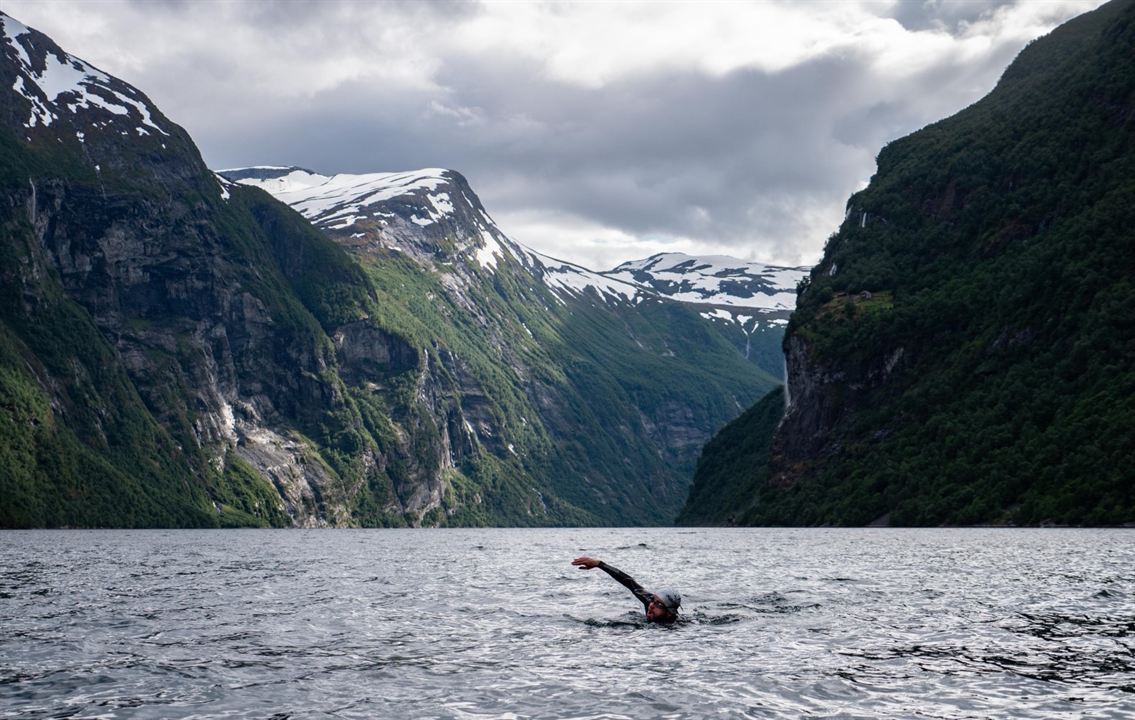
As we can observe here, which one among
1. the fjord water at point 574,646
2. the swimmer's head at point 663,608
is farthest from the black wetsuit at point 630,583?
the fjord water at point 574,646

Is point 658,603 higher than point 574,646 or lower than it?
higher

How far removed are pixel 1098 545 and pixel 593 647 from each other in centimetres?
6718

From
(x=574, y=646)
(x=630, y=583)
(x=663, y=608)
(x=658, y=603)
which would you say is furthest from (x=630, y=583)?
(x=574, y=646)

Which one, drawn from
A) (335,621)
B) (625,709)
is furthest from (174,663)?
(625,709)

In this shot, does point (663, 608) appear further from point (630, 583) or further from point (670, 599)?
point (630, 583)

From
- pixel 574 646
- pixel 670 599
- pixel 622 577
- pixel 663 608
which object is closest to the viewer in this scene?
pixel 574 646

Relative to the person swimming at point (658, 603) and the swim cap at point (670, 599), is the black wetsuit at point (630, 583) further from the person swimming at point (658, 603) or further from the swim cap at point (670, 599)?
the swim cap at point (670, 599)

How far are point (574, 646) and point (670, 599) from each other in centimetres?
823

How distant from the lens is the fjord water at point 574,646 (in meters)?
25.3

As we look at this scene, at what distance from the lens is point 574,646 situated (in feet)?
118

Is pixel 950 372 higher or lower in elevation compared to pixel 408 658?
higher

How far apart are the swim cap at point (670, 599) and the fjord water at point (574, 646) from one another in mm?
821

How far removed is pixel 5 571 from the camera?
73750mm

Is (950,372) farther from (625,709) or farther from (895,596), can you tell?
(625,709)
